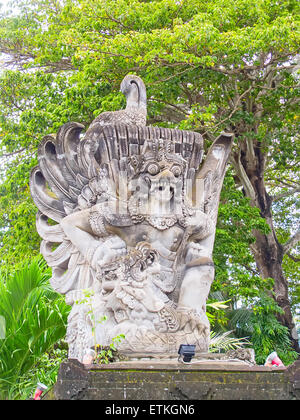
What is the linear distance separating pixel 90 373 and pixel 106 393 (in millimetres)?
182

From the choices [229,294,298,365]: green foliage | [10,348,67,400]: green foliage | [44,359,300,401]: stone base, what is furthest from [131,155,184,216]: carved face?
[229,294,298,365]: green foliage

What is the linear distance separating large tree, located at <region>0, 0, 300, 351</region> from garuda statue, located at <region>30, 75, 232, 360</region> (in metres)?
3.54

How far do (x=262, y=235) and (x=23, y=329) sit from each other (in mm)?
6422

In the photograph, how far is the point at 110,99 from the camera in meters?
9.77

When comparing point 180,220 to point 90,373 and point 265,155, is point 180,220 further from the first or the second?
point 265,155

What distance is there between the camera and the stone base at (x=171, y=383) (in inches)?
151

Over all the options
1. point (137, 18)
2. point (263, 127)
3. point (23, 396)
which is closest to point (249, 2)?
point (137, 18)

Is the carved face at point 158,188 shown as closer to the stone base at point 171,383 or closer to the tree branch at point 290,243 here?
the stone base at point 171,383

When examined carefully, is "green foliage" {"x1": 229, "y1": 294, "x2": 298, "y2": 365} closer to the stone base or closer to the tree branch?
the tree branch

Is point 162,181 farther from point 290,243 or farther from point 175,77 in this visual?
point 290,243

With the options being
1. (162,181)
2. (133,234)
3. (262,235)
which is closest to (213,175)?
(162,181)

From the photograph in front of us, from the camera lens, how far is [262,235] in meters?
11.5

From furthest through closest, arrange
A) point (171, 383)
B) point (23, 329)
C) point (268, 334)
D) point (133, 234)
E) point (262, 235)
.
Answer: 1. point (262, 235)
2. point (268, 334)
3. point (23, 329)
4. point (133, 234)
5. point (171, 383)

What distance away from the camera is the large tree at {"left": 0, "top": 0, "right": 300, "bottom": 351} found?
29.6ft
